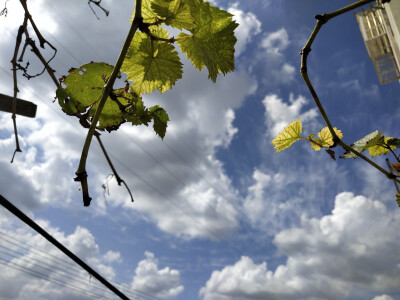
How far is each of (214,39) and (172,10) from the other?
5cm

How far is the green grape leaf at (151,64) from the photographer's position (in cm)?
31

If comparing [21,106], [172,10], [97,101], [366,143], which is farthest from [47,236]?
[21,106]

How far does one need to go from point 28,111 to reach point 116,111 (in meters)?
1.11

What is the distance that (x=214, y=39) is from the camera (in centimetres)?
30

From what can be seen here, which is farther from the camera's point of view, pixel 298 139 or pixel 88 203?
pixel 298 139

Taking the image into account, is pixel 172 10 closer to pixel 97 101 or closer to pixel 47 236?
pixel 97 101

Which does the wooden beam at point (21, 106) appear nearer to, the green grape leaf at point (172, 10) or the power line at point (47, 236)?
the power line at point (47, 236)

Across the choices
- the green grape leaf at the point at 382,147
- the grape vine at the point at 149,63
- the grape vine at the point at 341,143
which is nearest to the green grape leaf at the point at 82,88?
the grape vine at the point at 149,63

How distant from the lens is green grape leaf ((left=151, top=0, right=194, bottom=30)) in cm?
27

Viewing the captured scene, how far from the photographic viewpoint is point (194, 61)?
32cm

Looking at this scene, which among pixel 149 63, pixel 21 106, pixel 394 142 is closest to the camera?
pixel 149 63

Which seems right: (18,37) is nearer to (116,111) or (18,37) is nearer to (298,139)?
(116,111)

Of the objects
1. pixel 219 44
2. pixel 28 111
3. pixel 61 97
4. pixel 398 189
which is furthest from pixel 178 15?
pixel 28 111

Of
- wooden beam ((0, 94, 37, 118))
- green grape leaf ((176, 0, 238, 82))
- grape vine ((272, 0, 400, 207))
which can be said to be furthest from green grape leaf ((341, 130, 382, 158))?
wooden beam ((0, 94, 37, 118))
